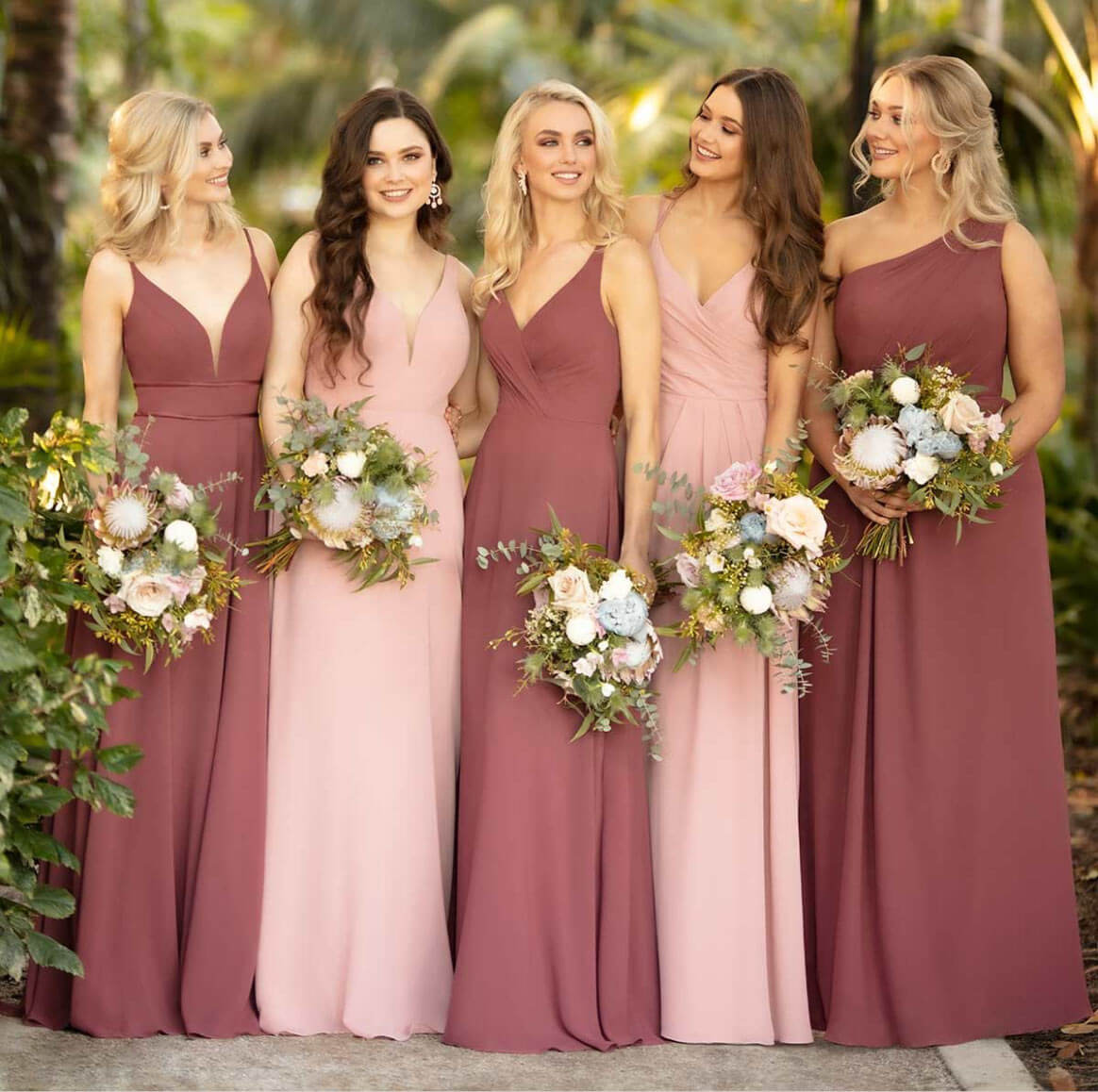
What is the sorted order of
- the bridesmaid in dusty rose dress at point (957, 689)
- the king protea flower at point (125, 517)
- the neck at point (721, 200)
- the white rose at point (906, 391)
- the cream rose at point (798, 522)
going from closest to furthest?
the king protea flower at point (125, 517) < the cream rose at point (798, 522) < the white rose at point (906, 391) < the bridesmaid in dusty rose dress at point (957, 689) < the neck at point (721, 200)

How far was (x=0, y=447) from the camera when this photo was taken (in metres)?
4.75

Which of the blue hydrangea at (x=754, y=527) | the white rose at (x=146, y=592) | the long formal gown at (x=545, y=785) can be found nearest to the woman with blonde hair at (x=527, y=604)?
the long formal gown at (x=545, y=785)

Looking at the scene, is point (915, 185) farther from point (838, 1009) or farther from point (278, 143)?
point (278, 143)

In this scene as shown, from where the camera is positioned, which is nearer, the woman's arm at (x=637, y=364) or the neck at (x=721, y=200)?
the woman's arm at (x=637, y=364)

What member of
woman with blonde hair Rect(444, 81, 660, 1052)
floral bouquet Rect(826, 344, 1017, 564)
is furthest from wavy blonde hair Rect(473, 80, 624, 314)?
floral bouquet Rect(826, 344, 1017, 564)

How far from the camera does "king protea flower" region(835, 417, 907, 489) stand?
5.04 metres

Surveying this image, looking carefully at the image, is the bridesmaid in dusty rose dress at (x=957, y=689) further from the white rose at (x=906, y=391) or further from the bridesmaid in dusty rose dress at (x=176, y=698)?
the bridesmaid in dusty rose dress at (x=176, y=698)

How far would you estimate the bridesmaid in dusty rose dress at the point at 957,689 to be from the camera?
5.36 meters

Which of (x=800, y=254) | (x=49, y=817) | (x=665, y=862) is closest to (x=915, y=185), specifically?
(x=800, y=254)

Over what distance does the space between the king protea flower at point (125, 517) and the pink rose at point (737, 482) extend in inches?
65.4

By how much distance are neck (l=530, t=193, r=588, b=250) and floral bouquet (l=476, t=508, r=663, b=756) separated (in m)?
0.94

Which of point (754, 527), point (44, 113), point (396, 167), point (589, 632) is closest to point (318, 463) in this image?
point (589, 632)

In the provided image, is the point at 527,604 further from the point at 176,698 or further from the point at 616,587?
the point at 176,698

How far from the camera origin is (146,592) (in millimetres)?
4832
